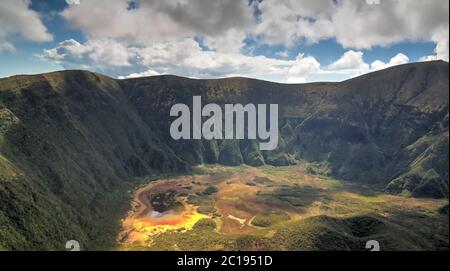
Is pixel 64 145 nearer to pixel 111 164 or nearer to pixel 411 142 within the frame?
pixel 111 164

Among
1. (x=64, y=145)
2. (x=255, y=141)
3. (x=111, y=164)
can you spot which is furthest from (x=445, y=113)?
(x=64, y=145)

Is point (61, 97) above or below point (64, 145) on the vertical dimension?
above

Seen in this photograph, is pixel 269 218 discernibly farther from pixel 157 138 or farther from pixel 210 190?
pixel 157 138

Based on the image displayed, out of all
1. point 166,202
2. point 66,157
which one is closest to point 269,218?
point 166,202

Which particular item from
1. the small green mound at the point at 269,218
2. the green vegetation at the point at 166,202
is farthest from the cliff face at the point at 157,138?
the small green mound at the point at 269,218

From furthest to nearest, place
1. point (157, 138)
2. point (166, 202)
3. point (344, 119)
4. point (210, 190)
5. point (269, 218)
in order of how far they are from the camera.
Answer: point (344, 119) → point (157, 138) → point (210, 190) → point (166, 202) → point (269, 218)

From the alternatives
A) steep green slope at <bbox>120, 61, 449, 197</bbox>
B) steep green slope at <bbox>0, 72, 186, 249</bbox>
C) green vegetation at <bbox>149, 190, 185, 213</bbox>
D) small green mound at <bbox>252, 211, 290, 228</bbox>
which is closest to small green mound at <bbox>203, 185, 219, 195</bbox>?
green vegetation at <bbox>149, 190, 185, 213</bbox>

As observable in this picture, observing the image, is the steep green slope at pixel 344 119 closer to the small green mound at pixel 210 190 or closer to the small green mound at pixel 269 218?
the small green mound at pixel 210 190
